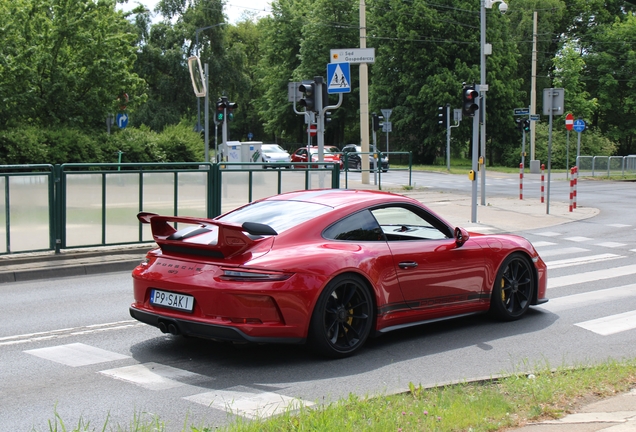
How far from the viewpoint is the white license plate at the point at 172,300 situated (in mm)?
6551

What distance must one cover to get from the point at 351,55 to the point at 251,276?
50.3 ft

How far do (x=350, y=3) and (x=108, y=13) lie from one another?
112 feet

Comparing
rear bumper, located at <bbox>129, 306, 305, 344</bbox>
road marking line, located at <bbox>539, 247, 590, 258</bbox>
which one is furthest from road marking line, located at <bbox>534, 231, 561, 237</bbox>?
rear bumper, located at <bbox>129, 306, 305, 344</bbox>

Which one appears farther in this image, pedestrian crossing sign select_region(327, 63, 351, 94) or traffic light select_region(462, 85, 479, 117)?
traffic light select_region(462, 85, 479, 117)

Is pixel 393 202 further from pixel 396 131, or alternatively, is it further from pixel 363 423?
pixel 396 131

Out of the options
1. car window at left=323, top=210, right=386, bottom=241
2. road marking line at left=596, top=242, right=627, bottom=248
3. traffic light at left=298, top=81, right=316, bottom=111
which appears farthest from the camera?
traffic light at left=298, top=81, right=316, bottom=111

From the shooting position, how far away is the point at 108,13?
36656mm

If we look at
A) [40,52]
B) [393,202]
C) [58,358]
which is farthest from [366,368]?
[40,52]

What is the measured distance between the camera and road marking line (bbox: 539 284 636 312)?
31.3 feet

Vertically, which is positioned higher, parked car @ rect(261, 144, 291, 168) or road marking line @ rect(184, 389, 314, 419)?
parked car @ rect(261, 144, 291, 168)

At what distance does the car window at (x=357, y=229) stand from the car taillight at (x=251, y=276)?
78 centimetres

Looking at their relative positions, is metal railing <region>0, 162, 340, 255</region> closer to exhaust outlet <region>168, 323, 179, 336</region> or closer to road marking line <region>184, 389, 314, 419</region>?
exhaust outlet <region>168, 323, 179, 336</region>

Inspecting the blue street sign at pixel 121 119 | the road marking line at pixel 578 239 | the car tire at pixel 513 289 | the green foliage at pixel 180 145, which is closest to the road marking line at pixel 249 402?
the car tire at pixel 513 289

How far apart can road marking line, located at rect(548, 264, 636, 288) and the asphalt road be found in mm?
546
